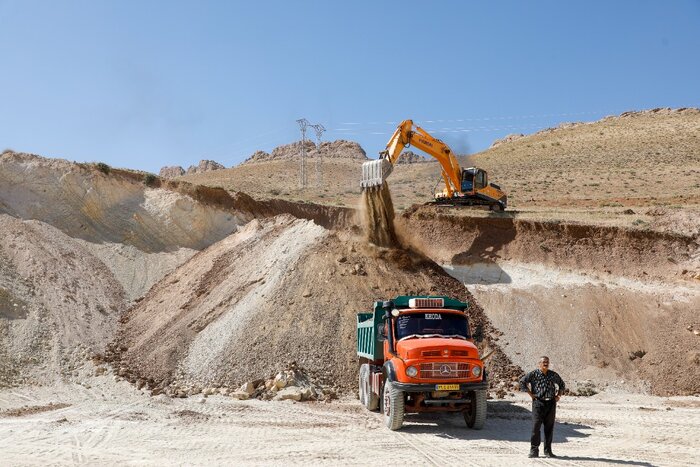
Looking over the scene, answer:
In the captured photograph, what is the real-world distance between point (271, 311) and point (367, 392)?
673 centimetres

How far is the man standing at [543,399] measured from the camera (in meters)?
11.0

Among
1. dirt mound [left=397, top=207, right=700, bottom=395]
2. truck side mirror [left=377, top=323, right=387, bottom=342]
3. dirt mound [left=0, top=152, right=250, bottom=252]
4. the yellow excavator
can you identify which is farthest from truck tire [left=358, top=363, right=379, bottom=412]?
dirt mound [left=0, top=152, right=250, bottom=252]

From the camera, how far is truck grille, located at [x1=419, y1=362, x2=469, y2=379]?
44.0 ft

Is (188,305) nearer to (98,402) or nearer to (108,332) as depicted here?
(108,332)

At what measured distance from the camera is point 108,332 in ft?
79.9

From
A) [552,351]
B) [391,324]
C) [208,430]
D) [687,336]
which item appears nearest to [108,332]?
[208,430]

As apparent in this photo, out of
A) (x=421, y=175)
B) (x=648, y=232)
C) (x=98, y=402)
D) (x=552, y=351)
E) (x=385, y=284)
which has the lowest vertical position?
(x=98, y=402)

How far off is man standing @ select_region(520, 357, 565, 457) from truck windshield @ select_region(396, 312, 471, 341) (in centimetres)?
354

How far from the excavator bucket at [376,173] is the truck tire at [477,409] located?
12.6 meters

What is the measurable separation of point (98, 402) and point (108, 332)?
7.07 m

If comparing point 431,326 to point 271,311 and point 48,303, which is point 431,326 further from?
point 48,303

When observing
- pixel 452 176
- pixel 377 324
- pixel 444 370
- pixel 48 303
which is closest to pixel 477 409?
pixel 444 370

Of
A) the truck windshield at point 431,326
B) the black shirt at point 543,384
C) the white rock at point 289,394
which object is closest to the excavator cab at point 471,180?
the white rock at point 289,394

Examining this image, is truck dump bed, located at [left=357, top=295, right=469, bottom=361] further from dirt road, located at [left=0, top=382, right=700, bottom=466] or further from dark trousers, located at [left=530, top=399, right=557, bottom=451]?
dark trousers, located at [left=530, top=399, right=557, bottom=451]
